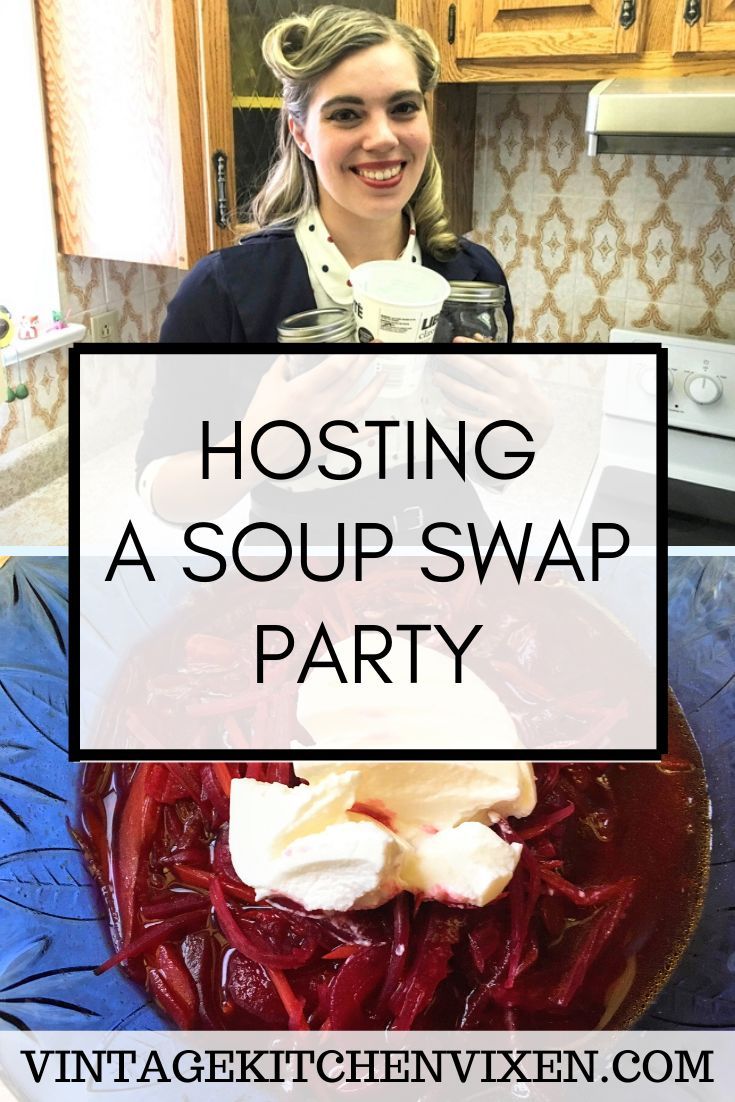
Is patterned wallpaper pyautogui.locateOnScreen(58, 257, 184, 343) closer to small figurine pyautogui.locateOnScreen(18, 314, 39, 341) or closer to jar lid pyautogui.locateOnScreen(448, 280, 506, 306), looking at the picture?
small figurine pyautogui.locateOnScreen(18, 314, 39, 341)

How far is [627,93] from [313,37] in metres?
0.48

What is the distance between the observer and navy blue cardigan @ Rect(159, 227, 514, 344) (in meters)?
1.18

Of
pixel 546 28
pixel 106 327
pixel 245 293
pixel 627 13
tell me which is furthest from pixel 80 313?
pixel 627 13

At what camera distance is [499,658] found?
667 millimetres

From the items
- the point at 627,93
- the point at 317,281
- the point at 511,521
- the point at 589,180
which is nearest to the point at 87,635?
the point at 317,281

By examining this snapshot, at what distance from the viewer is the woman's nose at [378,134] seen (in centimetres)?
124

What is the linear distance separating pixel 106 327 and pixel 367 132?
820 mm

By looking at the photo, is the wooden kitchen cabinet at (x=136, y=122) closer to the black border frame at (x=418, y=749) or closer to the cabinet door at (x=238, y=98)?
the cabinet door at (x=238, y=98)

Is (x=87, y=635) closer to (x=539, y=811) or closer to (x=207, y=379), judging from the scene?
(x=539, y=811)

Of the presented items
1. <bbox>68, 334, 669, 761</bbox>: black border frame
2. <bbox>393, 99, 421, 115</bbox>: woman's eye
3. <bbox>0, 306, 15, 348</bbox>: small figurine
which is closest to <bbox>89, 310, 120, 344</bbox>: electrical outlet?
<bbox>0, 306, 15, 348</bbox>: small figurine

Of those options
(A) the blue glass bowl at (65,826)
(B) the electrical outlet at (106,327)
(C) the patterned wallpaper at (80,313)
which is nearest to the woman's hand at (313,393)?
(A) the blue glass bowl at (65,826)

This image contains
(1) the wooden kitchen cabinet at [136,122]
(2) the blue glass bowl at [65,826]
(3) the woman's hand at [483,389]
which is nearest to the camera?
(2) the blue glass bowl at [65,826]

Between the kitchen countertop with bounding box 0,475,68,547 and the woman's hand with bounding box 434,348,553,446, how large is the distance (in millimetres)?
702

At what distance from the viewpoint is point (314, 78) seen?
125cm
